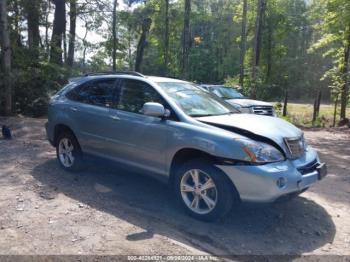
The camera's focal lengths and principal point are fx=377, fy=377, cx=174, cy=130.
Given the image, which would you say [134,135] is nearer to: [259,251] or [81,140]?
[81,140]

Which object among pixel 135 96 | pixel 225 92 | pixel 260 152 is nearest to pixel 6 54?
pixel 225 92

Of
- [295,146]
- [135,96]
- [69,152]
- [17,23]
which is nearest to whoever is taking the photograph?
[295,146]

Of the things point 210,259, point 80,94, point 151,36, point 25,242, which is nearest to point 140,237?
point 210,259

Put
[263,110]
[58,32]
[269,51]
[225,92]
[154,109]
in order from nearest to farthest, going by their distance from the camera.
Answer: [154,109] → [263,110] → [225,92] → [58,32] → [269,51]

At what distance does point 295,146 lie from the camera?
16.0 ft

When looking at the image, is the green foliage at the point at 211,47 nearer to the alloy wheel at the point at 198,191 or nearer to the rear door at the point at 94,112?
the rear door at the point at 94,112

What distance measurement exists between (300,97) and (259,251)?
52756mm

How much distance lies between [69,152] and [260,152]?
3770 millimetres

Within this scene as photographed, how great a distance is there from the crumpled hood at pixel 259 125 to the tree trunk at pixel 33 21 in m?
16.4

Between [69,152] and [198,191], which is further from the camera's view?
[69,152]

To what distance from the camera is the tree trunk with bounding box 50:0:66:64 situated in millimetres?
19406

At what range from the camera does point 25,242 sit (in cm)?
419

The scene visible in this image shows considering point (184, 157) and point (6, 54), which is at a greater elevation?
point (6, 54)

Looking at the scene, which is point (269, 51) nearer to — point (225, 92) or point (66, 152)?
point (225, 92)
